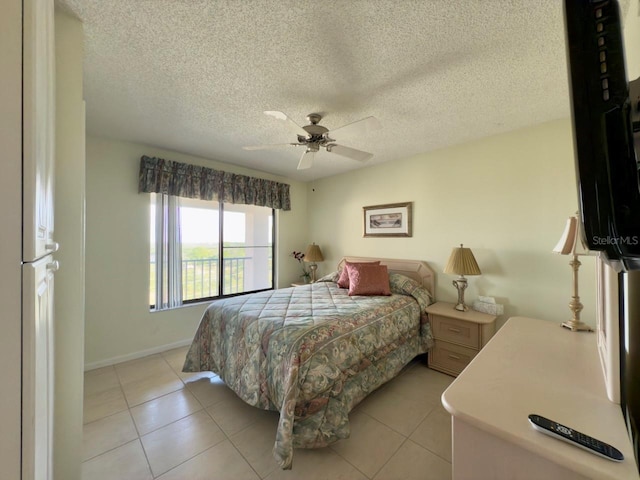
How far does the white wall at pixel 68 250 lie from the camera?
3.86 ft

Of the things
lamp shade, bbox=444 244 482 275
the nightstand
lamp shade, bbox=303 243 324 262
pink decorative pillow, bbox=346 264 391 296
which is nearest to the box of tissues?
the nightstand

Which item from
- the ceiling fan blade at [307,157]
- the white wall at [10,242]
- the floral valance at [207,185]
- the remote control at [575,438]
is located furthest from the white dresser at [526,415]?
the floral valance at [207,185]

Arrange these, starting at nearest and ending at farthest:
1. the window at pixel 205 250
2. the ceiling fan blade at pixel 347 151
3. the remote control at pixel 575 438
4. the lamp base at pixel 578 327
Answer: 1. the remote control at pixel 575 438
2. the lamp base at pixel 578 327
3. the ceiling fan blade at pixel 347 151
4. the window at pixel 205 250

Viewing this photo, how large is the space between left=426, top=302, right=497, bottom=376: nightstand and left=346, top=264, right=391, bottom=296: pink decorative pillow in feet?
1.72

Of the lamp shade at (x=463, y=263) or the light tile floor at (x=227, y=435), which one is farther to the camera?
the lamp shade at (x=463, y=263)

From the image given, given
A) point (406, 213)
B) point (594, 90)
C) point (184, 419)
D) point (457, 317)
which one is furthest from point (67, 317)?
point (406, 213)

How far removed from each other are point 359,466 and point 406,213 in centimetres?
261

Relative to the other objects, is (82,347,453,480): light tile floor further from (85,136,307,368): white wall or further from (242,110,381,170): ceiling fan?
(242,110,381,170): ceiling fan

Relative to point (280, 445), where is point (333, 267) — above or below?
above

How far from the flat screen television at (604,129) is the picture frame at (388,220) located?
284cm

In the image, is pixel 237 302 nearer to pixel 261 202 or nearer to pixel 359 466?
pixel 359 466

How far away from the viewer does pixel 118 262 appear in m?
2.75

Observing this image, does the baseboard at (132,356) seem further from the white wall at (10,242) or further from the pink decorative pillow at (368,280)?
the white wall at (10,242)

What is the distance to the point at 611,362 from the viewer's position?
81cm
